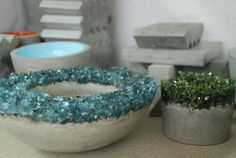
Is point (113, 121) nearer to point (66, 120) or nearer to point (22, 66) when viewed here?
point (66, 120)

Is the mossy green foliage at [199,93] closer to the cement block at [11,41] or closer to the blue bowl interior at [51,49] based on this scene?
the blue bowl interior at [51,49]

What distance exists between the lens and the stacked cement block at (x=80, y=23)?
0.77 meters

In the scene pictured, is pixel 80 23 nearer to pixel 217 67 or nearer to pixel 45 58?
pixel 45 58

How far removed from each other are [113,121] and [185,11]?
41 centimetres

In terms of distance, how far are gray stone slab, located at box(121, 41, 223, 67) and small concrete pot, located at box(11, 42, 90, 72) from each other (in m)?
0.10

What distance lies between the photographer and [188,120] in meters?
0.53

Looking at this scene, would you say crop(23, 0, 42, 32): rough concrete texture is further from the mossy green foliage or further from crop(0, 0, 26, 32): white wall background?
the mossy green foliage

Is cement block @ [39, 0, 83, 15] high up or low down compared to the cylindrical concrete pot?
up

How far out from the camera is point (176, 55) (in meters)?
0.67

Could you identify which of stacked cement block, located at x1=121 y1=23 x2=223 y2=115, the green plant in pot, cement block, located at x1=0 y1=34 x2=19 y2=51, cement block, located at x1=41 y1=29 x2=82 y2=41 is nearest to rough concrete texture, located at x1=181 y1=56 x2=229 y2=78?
stacked cement block, located at x1=121 y1=23 x2=223 y2=115

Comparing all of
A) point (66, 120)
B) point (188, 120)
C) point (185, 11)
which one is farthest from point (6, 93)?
point (185, 11)

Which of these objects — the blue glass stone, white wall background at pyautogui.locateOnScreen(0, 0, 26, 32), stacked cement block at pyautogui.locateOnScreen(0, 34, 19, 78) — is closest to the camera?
the blue glass stone

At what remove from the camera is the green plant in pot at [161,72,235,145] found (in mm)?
522

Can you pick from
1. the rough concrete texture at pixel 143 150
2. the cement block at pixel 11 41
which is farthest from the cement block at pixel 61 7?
the rough concrete texture at pixel 143 150
